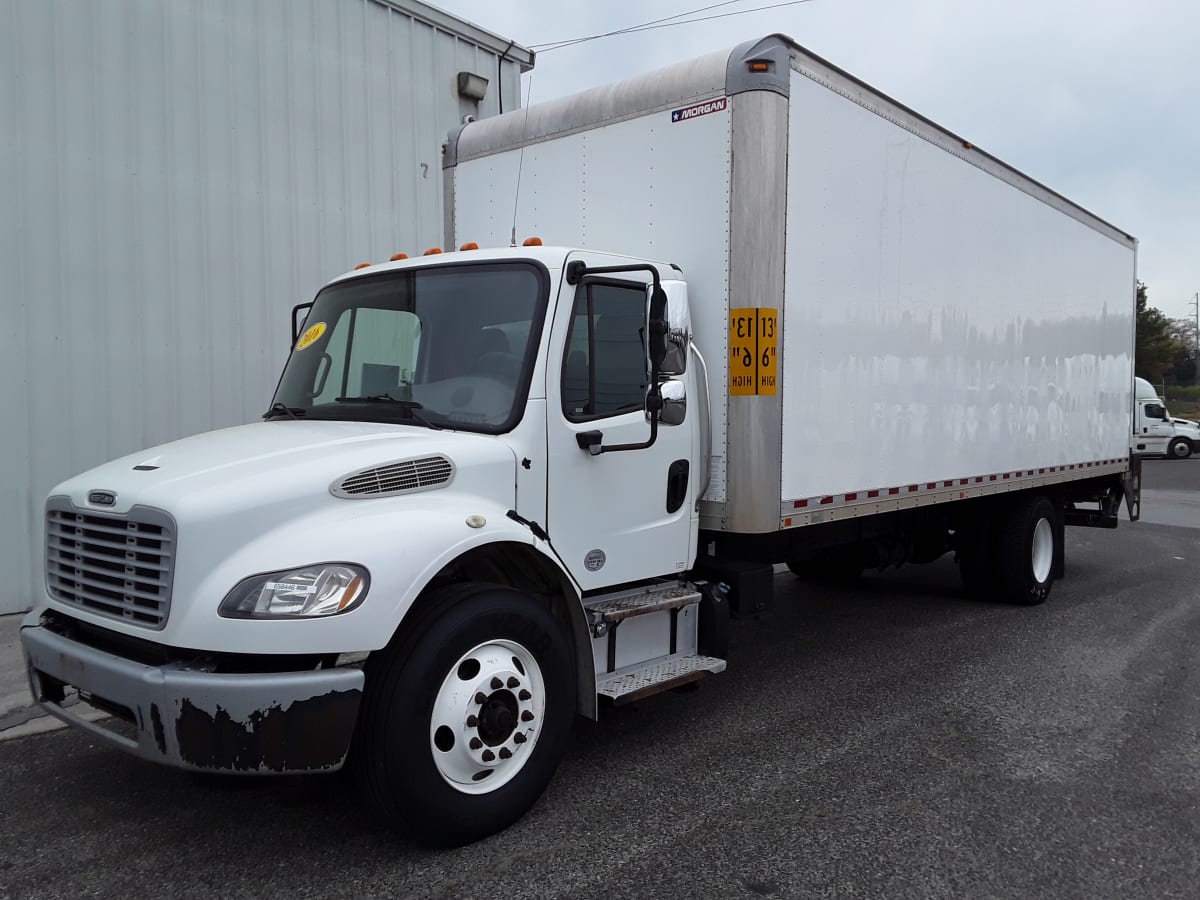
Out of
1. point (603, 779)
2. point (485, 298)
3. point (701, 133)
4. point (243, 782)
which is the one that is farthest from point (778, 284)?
point (243, 782)

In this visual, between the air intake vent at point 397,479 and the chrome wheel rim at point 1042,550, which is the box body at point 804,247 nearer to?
the chrome wheel rim at point 1042,550

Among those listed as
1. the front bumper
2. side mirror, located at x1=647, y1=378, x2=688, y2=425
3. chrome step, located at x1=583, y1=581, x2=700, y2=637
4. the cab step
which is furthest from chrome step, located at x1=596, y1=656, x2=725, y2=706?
the front bumper

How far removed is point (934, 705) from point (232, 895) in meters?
4.07

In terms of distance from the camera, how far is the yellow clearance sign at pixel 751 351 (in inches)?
195

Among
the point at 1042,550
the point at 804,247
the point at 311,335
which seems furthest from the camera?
the point at 1042,550

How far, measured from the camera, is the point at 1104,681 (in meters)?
6.18

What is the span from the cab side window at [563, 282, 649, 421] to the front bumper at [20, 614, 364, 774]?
5.43ft

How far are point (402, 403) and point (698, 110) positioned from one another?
2295 millimetres

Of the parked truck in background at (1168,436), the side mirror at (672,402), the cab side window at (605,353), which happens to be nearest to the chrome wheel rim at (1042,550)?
the side mirror at (672,402)

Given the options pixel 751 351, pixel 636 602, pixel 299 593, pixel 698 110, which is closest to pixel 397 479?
pixel 299 593

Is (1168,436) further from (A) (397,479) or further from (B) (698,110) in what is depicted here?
(A) (397,479)

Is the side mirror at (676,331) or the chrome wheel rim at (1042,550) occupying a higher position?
the side mirror at (676,331)

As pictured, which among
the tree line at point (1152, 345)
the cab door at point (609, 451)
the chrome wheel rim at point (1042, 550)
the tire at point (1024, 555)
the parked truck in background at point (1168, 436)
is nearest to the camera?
the cab door at point (609, 451)

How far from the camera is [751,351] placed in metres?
4.95
